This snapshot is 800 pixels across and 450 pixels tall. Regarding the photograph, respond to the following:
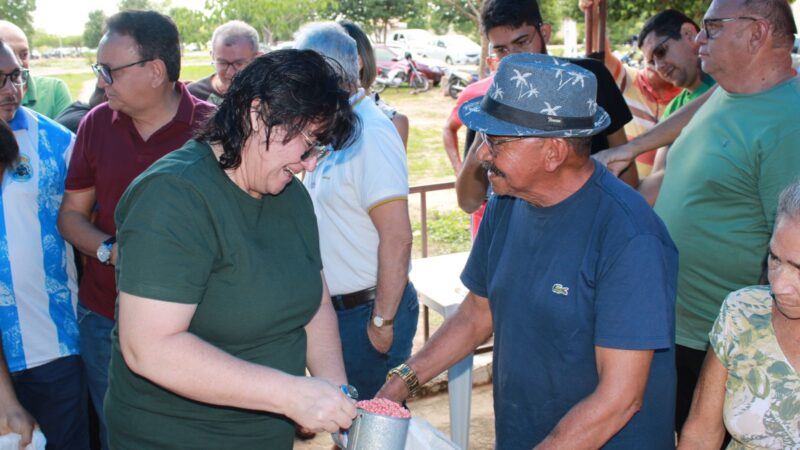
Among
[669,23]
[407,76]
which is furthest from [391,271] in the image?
[407,76]

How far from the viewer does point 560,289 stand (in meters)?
1.94

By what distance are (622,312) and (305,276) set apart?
835 mm

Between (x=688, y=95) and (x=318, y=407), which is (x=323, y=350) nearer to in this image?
(x=318, y=407)

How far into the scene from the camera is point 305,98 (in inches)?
72.2

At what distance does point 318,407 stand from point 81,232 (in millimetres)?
1630

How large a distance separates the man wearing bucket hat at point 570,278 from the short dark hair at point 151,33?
147 centimetres

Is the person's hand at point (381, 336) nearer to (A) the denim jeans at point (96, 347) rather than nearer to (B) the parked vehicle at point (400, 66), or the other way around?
(A) the denim jeans at point (96, 347)

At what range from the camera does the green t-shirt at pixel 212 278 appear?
1699mm

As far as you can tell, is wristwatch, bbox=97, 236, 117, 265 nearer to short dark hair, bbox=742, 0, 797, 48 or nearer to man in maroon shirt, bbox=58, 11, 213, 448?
man in maroon shirt, bbox=58, 11, 213, 448

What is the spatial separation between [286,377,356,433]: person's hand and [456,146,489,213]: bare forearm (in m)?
2.06

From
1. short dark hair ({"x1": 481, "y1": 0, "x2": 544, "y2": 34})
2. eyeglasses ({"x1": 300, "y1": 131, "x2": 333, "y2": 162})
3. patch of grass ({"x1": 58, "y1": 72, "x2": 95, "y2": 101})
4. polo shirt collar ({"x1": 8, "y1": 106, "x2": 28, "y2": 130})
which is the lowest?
patch of grass ({"x1": 58, "y1": 72, "x2": 95, "y2": 101})

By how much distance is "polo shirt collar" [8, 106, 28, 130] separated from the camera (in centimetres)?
300

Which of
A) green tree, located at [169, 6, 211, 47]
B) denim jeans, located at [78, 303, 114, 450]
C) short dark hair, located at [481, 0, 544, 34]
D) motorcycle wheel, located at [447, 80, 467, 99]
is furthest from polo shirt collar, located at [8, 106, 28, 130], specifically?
motorcycle wheel, located at [447, 80, 467, 99]

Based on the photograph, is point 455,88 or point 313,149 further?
point 455,88
